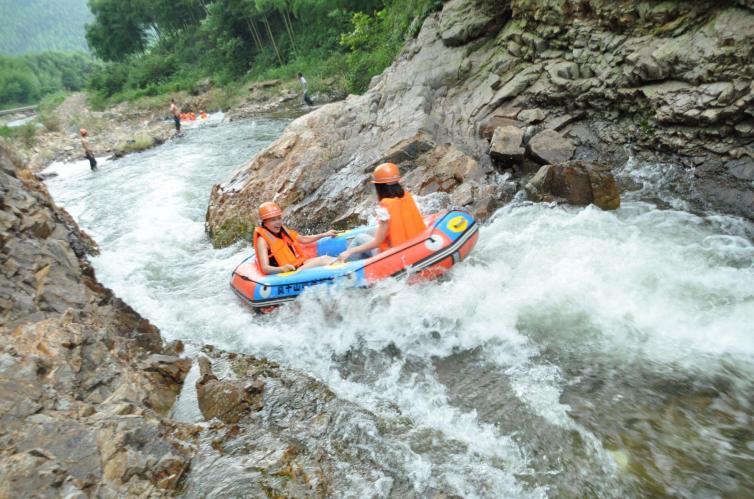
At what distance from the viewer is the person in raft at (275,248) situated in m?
5.98

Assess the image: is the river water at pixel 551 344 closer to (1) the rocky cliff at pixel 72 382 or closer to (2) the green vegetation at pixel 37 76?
(1) the rocky cliff at pixel 72 382

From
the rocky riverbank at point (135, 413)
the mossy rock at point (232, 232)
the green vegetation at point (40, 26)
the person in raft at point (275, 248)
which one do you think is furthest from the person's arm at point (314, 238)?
the green vegetation at point (40, 26)

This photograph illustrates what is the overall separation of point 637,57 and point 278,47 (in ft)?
108

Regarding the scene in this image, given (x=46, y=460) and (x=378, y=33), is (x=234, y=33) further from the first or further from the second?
(x=46, y=460)

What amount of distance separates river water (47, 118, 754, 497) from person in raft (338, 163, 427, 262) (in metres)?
0.54

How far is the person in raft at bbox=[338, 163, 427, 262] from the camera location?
545 centimetres

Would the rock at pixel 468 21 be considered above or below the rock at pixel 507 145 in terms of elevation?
above

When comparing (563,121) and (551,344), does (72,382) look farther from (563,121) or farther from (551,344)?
(563,121)

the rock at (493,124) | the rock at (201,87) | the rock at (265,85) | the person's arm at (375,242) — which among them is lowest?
the rock at (265,85)

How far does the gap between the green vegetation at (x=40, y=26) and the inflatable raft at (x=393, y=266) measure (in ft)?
637

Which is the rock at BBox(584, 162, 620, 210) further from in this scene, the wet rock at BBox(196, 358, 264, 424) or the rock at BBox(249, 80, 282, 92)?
the rock at BBox(249, 80, 282, 92)

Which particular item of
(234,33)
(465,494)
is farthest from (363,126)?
(234,33)

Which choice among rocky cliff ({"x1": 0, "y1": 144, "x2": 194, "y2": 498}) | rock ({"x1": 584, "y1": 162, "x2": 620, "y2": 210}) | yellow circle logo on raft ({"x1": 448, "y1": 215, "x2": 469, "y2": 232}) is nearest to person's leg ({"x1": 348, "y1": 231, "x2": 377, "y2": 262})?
yellow circle logo on raft ({"x1": 448, "y1": 215, "x2": 469, "y2": 232})

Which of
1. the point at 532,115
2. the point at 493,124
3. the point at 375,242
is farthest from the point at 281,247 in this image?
the point at 532,115
